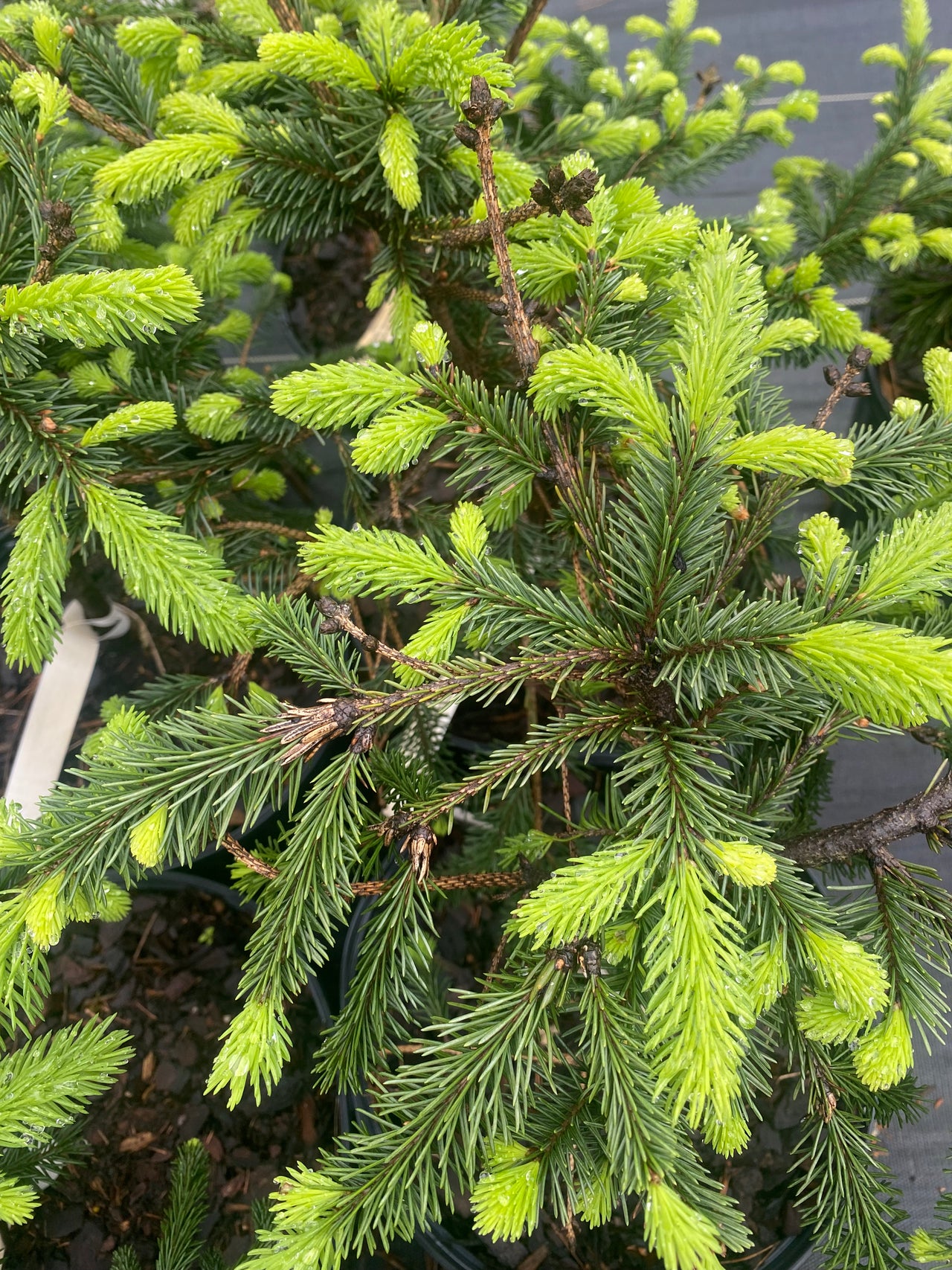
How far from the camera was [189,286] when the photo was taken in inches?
25.6

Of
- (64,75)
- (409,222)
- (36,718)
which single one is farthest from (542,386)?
(36,718)

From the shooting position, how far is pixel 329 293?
2.20 metres

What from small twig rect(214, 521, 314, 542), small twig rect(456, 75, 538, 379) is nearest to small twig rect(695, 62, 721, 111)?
small twig rect(456, 75, 538, 379)

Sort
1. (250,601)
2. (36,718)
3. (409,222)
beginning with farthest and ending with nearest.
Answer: (36,718)
(409,222)
(250,601)

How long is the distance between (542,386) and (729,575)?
26 centimetres

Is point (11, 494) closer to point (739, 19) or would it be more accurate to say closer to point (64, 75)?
point (64, 75)

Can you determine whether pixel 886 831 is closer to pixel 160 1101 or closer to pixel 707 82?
pixel 160 1101

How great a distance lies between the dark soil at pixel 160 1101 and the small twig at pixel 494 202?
1.00 m

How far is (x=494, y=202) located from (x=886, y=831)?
0.66 m

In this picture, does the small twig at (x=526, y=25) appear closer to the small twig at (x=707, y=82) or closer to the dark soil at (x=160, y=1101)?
the small twig at (x=707, y=82)

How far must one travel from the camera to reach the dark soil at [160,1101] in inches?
41.7

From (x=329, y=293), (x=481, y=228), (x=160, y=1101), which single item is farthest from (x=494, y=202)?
(x=329, y=293)

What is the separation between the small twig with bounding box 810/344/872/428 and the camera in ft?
2.30

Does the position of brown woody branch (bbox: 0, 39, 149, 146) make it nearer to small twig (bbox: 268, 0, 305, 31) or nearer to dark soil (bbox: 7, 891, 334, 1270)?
small twig (bbox: 268, 0, 305, 31)
